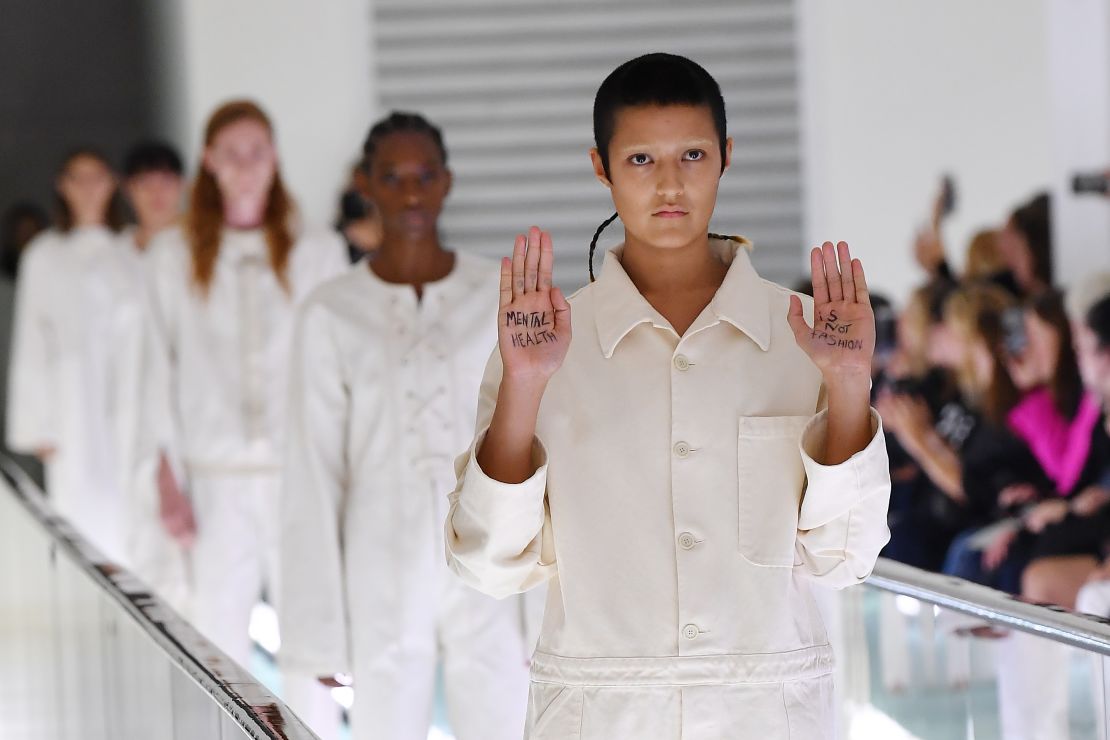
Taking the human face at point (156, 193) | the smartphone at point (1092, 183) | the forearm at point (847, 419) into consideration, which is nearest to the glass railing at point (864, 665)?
the forearm at point (847, 419)

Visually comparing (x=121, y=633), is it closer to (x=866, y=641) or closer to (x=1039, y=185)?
(x=866, y=641)

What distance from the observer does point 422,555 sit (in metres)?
3.58

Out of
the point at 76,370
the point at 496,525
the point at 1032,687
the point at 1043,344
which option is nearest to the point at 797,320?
the point at 496,525

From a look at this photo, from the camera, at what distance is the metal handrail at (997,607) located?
2.97m

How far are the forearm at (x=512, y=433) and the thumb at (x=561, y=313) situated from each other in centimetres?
7

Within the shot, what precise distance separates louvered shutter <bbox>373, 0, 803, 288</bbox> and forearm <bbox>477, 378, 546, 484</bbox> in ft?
25.8

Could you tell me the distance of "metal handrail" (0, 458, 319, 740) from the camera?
7.60 feet

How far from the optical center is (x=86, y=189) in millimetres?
9602

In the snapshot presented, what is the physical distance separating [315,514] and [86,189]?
6438mm

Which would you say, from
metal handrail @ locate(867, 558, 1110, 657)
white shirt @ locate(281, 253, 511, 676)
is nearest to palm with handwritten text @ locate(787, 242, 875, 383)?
metal handrail @ locate(867, 558, 1110, 657)

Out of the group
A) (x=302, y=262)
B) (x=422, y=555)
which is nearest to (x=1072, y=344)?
(x=302, y=262)

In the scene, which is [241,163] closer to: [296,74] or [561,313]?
[561,313]

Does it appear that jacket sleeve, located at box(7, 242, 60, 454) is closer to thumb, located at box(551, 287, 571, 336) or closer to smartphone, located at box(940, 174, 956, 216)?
smartphone, located at box(940, 174, 956, 216)

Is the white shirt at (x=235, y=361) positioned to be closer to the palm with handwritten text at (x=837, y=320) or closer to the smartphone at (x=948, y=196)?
the palm with handwritten text at (x=837, y=320)
